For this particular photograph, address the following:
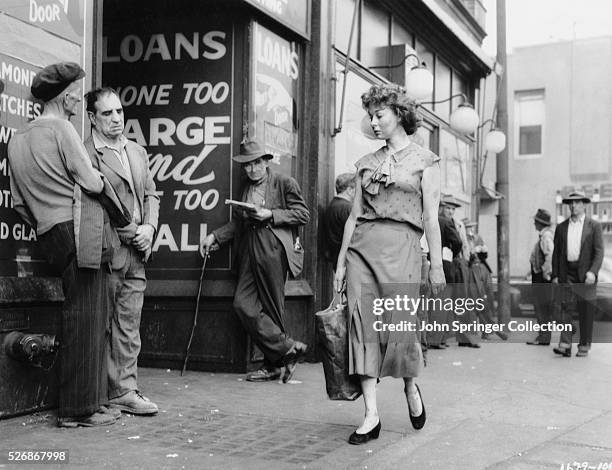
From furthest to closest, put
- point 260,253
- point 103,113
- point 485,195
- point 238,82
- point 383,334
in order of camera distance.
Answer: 1. point 485,195
2. point 238,82
3. point 260,253
4. point 103,113
5. point 383,334

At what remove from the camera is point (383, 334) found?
4.78 metres

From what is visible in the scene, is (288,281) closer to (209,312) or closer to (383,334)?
(209,312)

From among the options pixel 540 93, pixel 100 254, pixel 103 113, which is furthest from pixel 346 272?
pixel 540 93

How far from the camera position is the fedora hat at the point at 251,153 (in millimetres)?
7023

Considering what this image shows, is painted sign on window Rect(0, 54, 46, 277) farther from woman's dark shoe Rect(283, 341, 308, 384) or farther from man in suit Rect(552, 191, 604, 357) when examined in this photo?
man in suit Rect(552, 191, 604, 357)

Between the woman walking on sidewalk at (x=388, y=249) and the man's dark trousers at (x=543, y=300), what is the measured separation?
7065 millimetres

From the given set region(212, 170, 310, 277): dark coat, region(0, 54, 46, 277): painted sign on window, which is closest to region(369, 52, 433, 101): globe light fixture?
region(212, 170, 310, 277): dark coat

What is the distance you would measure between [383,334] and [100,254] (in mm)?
1723

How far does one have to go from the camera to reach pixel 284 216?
712cm

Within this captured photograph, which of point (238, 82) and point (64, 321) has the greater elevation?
point (238, 82)

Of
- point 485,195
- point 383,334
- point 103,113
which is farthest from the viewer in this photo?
point 485,195

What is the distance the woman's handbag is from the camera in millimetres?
4766

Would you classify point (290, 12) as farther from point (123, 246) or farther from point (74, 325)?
point (74, 325)

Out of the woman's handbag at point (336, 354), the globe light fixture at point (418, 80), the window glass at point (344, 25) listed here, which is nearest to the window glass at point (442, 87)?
the globe light fixture at point (418, 80)
